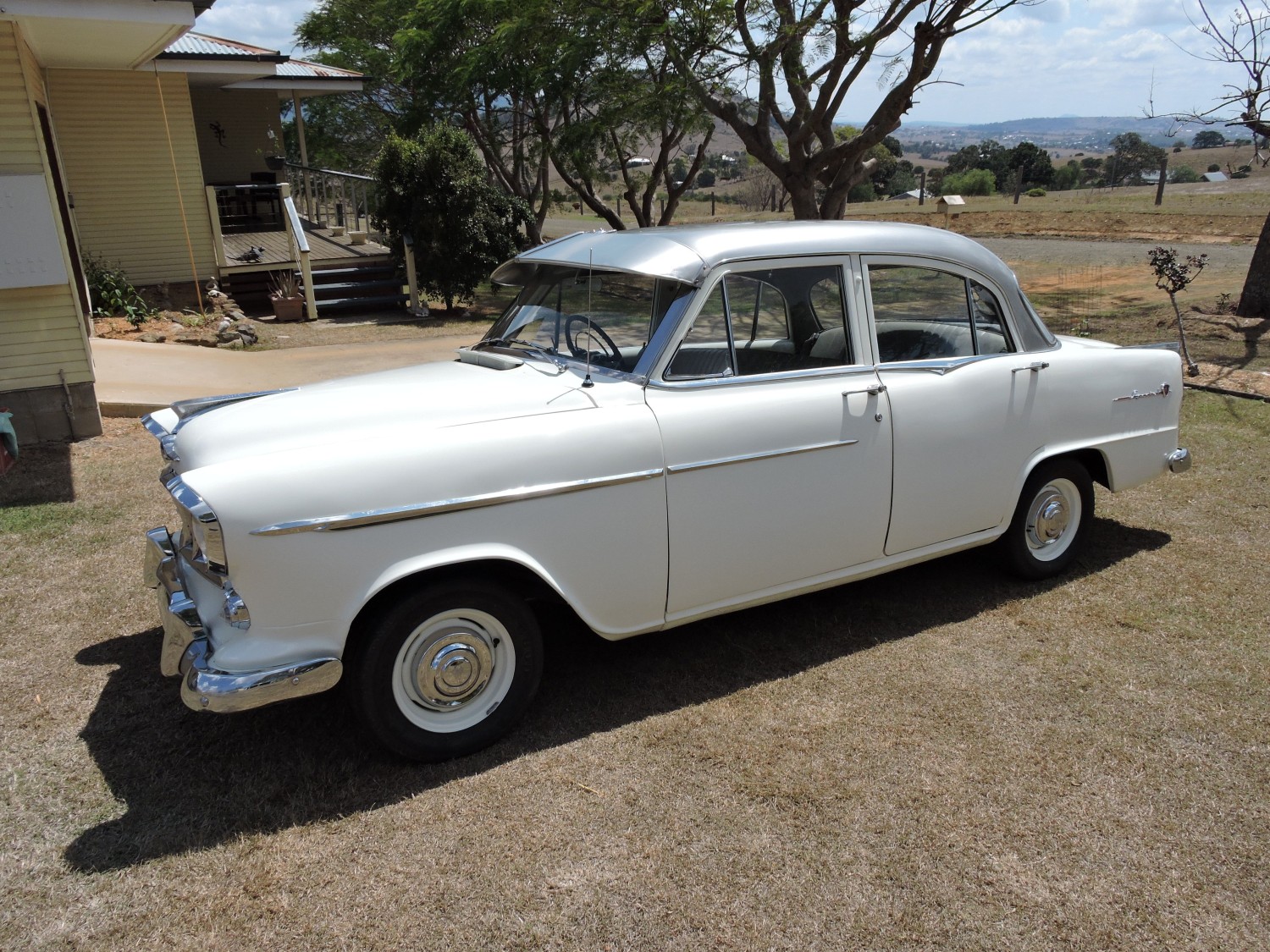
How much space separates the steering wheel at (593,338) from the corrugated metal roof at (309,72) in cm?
1463

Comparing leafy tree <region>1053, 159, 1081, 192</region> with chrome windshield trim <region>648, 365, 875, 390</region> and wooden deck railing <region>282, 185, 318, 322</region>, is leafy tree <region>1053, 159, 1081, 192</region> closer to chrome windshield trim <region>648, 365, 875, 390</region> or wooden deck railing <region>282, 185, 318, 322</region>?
wooden deck railing <region>282, 185, 318, 322</region>

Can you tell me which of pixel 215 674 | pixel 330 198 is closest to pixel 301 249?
pixel 330 198

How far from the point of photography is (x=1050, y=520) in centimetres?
477

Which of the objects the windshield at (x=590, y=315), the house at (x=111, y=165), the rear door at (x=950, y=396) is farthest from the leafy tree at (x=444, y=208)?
the rear door at (x=950, y=396)

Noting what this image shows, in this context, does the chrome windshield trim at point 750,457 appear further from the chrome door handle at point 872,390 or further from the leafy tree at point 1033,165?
the leafy tree at point 1033,165

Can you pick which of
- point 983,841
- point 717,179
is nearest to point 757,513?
point 983,841

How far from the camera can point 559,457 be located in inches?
129

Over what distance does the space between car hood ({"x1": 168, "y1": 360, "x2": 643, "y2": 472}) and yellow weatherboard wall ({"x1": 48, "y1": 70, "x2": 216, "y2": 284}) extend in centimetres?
1130

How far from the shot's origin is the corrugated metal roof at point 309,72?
16.2 meters

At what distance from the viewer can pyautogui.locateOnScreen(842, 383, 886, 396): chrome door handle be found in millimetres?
3912

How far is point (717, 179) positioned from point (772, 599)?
83.4 metres

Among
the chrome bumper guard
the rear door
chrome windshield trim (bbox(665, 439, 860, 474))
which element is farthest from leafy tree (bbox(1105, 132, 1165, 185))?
the chrome bumper guard

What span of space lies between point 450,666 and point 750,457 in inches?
54.3

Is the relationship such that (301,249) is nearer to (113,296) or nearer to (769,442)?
(113,296)
